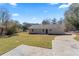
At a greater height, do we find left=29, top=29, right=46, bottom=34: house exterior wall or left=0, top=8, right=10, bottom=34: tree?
left=0, top=8, right=10, bottom=34: tree

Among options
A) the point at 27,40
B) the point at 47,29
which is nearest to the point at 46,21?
the point at 47,29

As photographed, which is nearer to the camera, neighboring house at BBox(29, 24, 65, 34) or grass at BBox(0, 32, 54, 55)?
grass at BBox(0, 32, 54, 55)

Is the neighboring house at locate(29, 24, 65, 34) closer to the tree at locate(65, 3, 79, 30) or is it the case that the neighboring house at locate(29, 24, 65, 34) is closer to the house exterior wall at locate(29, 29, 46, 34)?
the house exterior wall at locate(29, 29, 46, 34)

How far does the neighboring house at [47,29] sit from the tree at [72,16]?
20cm

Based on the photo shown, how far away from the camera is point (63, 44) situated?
4.92 m

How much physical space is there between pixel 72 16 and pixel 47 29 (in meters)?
0.72

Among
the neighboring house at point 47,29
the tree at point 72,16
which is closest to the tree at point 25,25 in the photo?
the neighboring house at point 47,29

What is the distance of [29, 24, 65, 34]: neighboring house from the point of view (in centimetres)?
498

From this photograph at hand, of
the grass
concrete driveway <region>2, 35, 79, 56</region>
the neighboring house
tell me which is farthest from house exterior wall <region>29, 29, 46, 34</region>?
concrete driveway <region>2, 35, 79, 56</region>

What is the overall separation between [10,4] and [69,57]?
1.91 metres

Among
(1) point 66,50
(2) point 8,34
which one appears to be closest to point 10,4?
(2) point 8,34

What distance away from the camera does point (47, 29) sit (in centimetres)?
508

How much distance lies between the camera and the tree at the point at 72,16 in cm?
488

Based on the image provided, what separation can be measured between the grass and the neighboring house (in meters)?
0.13
